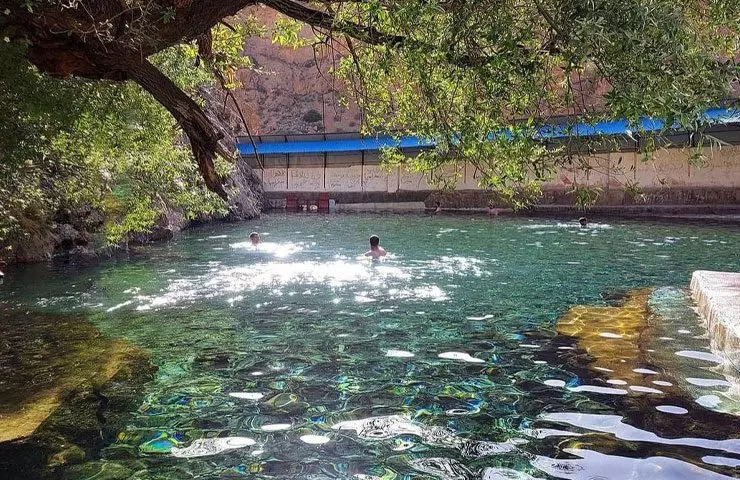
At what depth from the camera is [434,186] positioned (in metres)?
40.5

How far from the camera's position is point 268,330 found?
10.6 metres

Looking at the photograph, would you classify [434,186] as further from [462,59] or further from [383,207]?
[462,59]

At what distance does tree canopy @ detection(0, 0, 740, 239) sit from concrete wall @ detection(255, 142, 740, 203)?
3045 cm

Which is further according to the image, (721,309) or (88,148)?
(88,148)

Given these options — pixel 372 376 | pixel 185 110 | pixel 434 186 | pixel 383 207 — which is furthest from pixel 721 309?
pixel 383 207

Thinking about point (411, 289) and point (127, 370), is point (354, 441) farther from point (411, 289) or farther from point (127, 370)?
point (411, 289)

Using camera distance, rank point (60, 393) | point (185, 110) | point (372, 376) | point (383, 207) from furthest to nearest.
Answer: point (383, 207)
point (185, 110)
point (372, 376)
point (60, 393)

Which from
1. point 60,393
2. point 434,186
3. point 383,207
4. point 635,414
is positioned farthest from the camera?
point 383,207

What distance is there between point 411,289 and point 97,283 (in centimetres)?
824

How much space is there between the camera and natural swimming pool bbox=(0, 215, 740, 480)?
214 inches

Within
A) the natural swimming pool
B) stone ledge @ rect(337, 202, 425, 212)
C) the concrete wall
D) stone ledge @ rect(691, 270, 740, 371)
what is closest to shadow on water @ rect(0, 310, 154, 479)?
the natural swimming pool

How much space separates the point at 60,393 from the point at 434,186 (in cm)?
3448

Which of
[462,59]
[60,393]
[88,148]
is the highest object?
[462,59]

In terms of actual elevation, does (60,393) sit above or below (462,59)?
below
